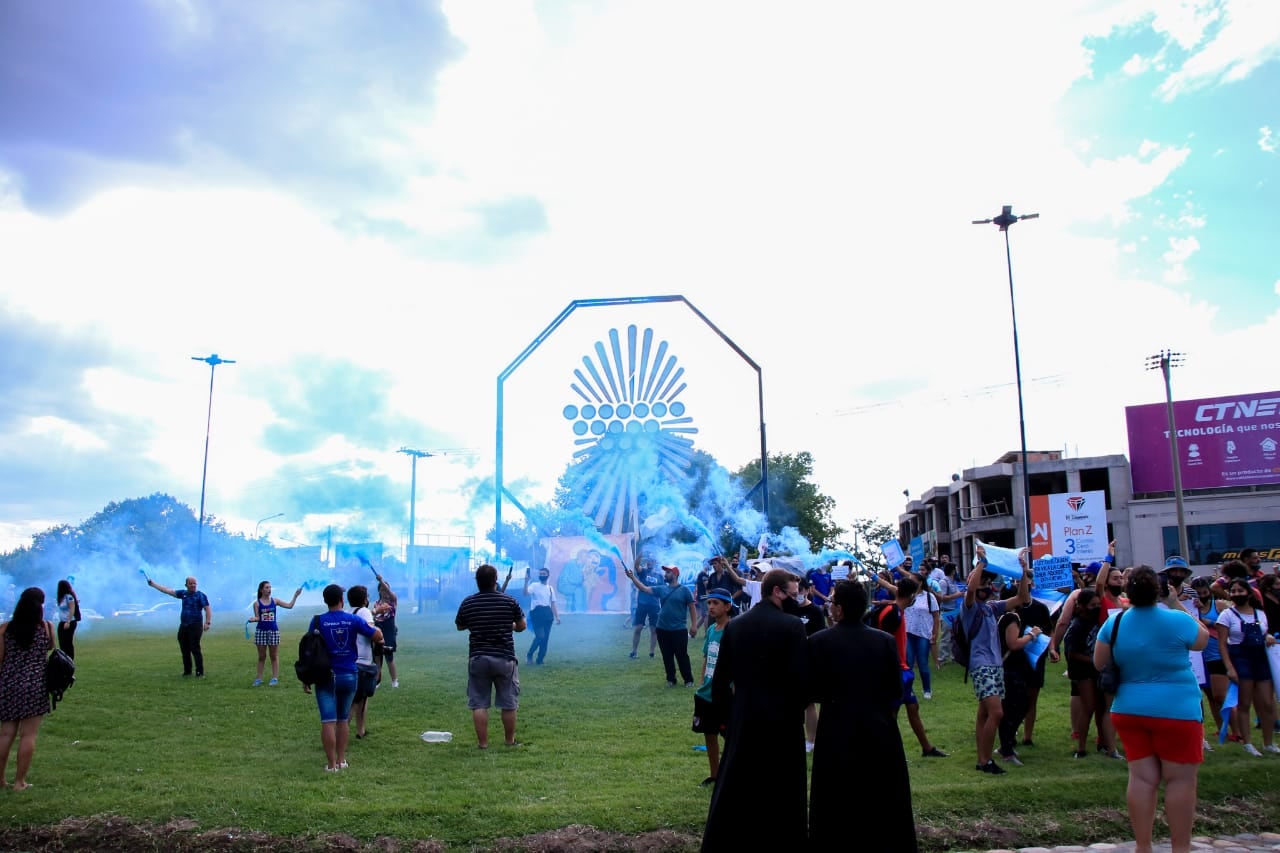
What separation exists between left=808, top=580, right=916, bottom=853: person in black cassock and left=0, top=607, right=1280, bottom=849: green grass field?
8 centimetres

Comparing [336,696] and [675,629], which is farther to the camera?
[675,629]

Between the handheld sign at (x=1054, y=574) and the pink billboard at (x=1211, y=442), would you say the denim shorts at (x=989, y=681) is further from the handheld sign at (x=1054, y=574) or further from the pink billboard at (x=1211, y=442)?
the pink billboard at (x=1211, y=442)

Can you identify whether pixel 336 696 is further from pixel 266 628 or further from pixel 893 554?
pixel 893 554

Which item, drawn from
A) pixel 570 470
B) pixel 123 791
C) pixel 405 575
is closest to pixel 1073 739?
pixel 123 791

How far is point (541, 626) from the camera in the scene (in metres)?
16.0

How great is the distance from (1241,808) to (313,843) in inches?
274

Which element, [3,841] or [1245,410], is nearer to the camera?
[3,841]

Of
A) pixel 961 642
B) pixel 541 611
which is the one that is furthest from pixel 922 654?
pixel 541 611

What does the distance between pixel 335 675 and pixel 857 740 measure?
524cm

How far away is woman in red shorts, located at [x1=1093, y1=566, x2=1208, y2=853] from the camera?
5500 millimetres

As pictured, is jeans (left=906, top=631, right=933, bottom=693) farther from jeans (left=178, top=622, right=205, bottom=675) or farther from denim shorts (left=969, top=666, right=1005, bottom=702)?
jeans (left=178, top=622, right=205, bottom=675)

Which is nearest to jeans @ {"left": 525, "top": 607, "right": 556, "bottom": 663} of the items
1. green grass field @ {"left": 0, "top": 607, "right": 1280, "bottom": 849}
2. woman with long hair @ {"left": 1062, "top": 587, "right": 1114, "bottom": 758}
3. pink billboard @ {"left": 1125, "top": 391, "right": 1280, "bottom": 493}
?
green grass field @ {"left": 0, "top": 607, "right": 1280, "bottom": 849}

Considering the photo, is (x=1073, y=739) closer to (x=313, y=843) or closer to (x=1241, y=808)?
(x=1241, y=808)

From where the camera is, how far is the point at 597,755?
29.0 ft
